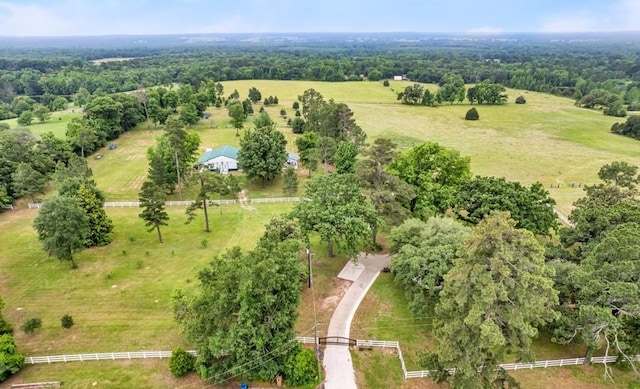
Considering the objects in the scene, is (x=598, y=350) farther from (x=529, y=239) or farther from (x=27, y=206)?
(x=27, y=206)

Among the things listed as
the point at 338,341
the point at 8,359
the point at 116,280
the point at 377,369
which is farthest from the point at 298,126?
the point at 8,359

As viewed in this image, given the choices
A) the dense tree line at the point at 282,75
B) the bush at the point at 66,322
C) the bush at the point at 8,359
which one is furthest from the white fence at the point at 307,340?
the dense tree line at the point at 282,75

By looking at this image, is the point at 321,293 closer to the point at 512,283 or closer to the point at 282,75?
the point at 512,283

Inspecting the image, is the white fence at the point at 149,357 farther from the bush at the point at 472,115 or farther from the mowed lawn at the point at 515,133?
the bush at the point at 472,115

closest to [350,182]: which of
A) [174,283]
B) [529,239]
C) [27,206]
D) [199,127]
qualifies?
[174,283]

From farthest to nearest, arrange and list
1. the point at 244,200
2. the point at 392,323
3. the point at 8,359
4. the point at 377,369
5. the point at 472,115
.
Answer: the point at 472,115 → the point at 244,200 → the point at 392,323 → the point at 377,369 → the point at 8,359
